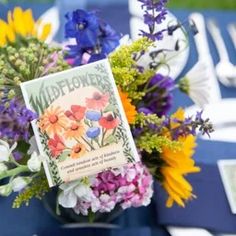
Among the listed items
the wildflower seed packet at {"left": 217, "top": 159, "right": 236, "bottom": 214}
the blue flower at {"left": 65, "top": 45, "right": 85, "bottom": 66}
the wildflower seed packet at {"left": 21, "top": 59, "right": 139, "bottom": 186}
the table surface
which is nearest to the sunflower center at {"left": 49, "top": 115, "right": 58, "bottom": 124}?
the wildflower seed packet at {"left": 21, "top": 59, "right": 139, "bottom": 186}

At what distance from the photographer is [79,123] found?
67cm

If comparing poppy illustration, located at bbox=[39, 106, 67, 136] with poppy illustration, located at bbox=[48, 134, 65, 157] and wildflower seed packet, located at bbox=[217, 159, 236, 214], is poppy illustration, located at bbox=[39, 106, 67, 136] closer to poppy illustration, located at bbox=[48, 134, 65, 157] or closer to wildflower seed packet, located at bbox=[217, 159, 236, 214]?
poppy illustration, located at bbox=[48, 134, 65, 157]

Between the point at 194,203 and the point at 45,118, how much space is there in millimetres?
297

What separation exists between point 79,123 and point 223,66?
506 millimetres

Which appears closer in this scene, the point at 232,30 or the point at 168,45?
the point at 168,45

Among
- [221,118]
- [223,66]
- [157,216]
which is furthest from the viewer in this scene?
[223,66]

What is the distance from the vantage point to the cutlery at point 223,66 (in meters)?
1.08

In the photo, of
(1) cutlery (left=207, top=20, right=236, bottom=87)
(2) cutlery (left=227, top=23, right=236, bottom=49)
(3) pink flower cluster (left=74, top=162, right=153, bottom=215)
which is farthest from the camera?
(2) cutlery (left=227, top=23, right=236, bottom=49)

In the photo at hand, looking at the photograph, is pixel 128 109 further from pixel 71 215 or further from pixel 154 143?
pixel 71 215

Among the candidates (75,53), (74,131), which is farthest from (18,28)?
(74,131)

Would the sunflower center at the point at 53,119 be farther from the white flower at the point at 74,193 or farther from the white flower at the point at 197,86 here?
the white flower at the point at 197,86

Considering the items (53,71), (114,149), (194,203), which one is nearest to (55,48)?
(53,71)

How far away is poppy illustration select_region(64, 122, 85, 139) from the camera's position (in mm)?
666

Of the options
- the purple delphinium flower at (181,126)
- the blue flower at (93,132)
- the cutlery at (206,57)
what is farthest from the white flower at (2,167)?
the cutlery at (206,57)
